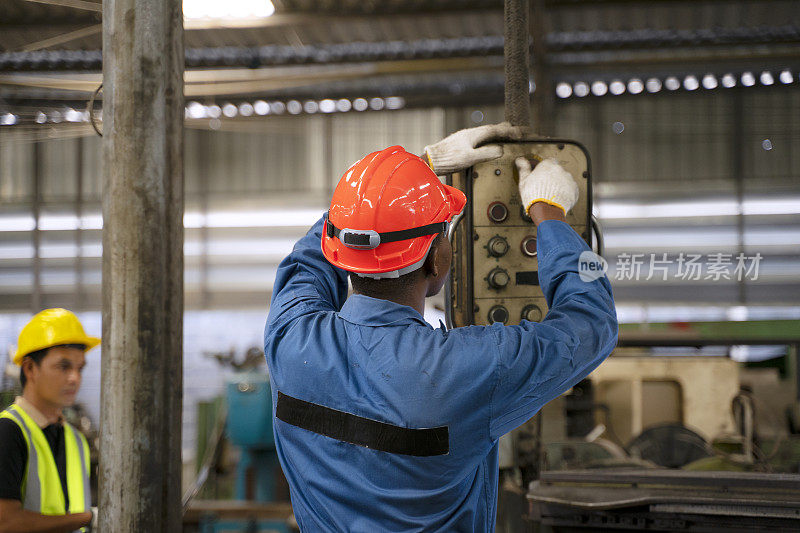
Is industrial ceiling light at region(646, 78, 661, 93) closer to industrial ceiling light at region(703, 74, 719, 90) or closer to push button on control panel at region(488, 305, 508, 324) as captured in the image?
industrial ceiling light at region(703, 74, 719, 90)

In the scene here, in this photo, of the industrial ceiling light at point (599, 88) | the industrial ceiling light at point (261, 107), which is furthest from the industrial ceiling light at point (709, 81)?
the industrial ceiling light at point (261, 107)

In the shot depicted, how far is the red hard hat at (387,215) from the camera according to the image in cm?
126

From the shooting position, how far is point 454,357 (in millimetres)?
1148

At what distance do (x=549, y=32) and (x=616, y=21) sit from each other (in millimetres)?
646

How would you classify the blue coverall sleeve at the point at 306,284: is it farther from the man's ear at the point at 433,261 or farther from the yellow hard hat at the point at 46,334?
the yellow hard hat at the point at 46,334

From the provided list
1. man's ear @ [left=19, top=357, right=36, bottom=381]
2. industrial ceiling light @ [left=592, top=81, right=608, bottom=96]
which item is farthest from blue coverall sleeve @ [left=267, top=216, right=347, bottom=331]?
industrial ceiling light @ [left=592, top=81, right=608, bottom=96]

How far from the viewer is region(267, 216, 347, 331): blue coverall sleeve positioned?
53.1 inches

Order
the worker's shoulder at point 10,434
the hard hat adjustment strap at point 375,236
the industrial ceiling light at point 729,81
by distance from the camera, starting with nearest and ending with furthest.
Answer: the hard hat adjustment strap at point 375,236 < the worker's shoulder at point 10,434 < the industrial ceiling light at point 729,81

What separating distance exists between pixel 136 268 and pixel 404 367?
2.53 ft

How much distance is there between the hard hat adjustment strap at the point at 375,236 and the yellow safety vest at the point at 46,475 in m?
1.32

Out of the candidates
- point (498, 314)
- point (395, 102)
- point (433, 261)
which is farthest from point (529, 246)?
point (395, 102)

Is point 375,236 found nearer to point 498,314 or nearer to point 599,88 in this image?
point 498,314

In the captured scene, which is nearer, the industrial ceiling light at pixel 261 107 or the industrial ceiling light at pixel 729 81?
the industrial ceiling light at pixel 729 81

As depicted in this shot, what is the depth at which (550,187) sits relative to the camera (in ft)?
4.66
